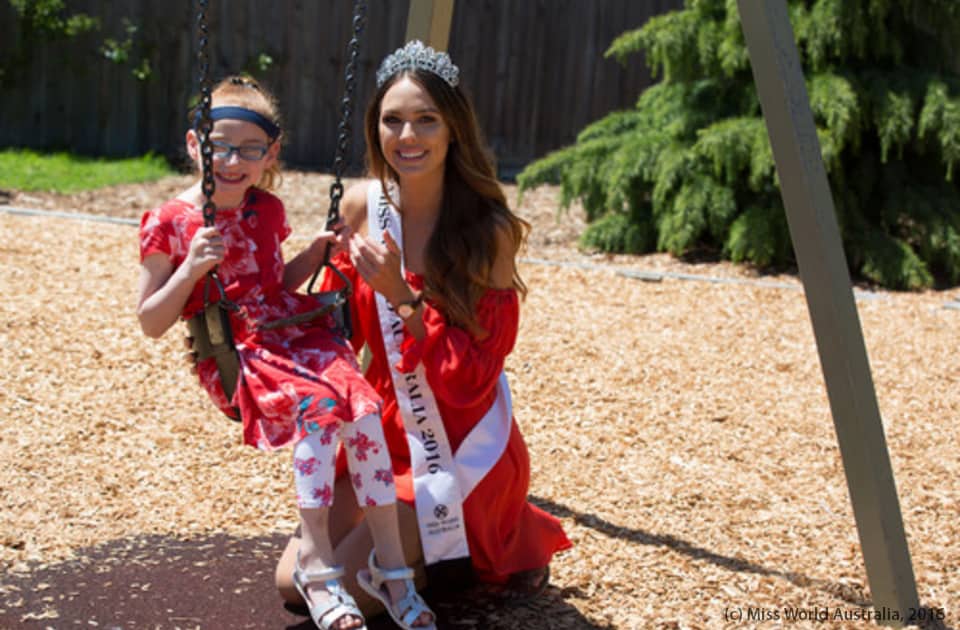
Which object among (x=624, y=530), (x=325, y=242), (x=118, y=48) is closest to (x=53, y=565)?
(x=325, y=242)

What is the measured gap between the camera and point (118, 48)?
38.0ft

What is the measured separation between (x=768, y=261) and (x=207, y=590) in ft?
17.3

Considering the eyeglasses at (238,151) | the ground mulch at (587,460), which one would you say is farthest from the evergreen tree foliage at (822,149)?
the eyeglasses at (238,151)

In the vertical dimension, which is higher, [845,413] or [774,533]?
[845,413]

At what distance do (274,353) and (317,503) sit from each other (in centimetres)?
41

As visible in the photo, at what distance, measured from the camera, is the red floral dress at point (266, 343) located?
2797 millimetres

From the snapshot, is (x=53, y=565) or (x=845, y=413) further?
(x=53, y=565)

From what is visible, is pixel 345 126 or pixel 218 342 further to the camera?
pixel 345 126

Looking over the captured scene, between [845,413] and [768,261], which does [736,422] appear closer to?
[845,413]

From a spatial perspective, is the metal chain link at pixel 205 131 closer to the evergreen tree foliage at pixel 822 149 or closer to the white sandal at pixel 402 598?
the white sandal at pixel 402 598

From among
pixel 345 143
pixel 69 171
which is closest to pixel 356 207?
pixel 345 143

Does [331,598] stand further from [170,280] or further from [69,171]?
[69,171]

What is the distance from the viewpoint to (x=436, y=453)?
124 inches

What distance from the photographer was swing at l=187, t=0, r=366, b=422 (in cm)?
270
